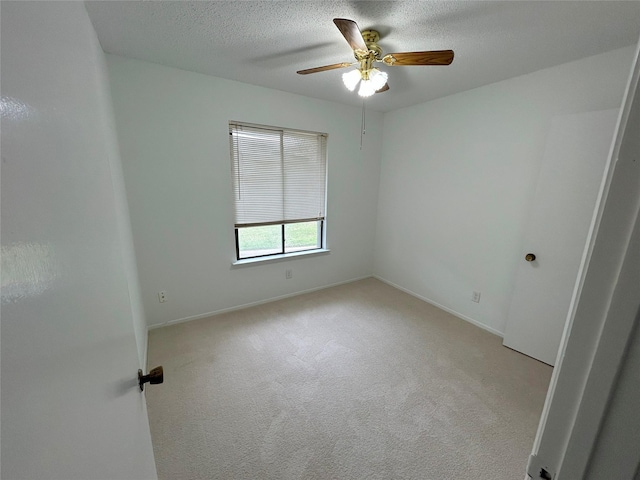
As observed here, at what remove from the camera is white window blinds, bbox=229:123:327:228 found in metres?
2.62

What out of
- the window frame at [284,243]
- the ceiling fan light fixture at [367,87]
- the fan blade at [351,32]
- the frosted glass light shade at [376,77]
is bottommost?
the window frame at [284,243]

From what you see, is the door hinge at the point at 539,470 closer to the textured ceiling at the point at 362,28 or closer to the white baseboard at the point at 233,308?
the textured ceiling at the point at 362,28

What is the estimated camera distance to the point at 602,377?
1.15ft

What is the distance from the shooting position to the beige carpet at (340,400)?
1347 mm

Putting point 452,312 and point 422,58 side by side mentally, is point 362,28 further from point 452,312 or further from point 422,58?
point 452,312

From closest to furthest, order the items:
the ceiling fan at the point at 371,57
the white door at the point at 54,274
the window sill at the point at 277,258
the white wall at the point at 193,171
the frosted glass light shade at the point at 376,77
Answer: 1. the white door at the point at 54,274
2. the ceiling fan at the point at 371,57
3. the frosted glass light shade at the point at 376,77
4. the white wall at the point at 193,171
5. the window sill at the point at 277,258

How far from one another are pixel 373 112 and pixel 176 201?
2608mm

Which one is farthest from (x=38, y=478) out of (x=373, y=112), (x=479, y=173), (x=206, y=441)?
(x=373, y=112)

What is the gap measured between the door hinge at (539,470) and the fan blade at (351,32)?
159 centimetres

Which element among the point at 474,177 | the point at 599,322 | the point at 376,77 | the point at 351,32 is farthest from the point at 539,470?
the point at 474,177

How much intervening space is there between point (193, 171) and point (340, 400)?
2292 mm

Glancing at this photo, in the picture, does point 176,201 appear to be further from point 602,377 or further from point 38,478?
point 602,377

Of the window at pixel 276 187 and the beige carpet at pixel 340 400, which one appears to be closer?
the beige carpet at pixel 340 400

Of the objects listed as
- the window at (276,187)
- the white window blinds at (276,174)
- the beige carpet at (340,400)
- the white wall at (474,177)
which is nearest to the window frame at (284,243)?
the window at (276,187)
